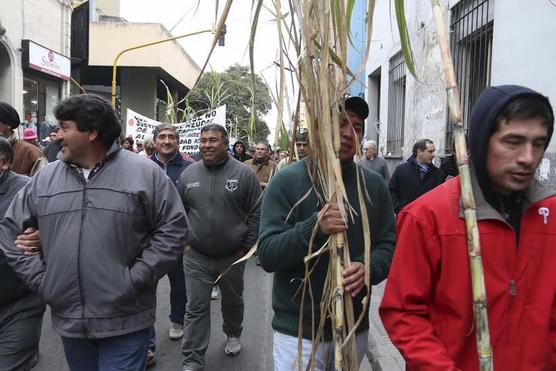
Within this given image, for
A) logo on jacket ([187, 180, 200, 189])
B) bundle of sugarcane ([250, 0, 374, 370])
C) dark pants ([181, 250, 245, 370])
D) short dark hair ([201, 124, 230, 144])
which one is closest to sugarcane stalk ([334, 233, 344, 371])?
bundle of sugarcane ([250, 0, 374, 370])

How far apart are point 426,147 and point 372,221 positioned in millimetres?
4327

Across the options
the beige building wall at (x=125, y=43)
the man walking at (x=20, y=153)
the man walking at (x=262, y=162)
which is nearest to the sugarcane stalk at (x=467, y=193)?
the man walking at (x=20, y=153)

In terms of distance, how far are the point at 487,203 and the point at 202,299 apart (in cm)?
284

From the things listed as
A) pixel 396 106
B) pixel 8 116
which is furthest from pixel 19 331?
pixel 396 106

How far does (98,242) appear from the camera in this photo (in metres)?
2.51

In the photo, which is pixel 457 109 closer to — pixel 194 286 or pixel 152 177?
pixel 152 177

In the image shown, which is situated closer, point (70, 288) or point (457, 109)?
point (457, 109)

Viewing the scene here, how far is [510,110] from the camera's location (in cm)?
160

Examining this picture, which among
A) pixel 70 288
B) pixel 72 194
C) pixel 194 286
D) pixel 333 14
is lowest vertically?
pixel 194 286

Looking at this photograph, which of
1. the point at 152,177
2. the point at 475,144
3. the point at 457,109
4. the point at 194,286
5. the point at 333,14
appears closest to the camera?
the point at 457,109

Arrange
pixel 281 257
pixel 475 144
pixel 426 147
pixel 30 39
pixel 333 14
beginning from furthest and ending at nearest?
pixel 30 39 → pixel 426 147 → pixel 281 257 → pixel 475 144 → pixel 333 14

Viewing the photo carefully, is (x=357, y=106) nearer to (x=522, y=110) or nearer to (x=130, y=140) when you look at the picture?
(x=522, y=110)

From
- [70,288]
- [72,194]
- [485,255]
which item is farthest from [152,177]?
[485,255]

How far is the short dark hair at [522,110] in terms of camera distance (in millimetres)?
1591
